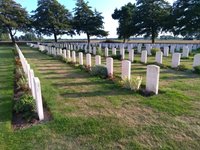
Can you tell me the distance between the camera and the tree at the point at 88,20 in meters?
42.7

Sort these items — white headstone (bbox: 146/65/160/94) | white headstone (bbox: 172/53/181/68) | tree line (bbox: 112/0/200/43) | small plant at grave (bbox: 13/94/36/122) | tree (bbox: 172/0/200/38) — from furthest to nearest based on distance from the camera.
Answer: tree line (bbox: 112/0/200/43) < tree (bbox: 172/0/200/38) < white headstone (bbox: 172/53/181/68) < white headstone (bbox: 146/65/160/94) < small plant at grave (bbox: 13/94/36/122)

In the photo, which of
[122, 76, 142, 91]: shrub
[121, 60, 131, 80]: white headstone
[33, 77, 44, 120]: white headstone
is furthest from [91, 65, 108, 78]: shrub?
[33, 77, 44, 120]: white headstone

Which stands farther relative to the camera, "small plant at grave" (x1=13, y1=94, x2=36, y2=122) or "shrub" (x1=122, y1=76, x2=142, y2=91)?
"shrub" (x1=122, y1=76, x2=142, y2=91)

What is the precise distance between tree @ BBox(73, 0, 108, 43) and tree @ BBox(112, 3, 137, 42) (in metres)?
3.87

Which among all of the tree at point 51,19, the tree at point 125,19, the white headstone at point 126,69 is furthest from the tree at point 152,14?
the white headstone at point 126,69

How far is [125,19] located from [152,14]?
413 inches

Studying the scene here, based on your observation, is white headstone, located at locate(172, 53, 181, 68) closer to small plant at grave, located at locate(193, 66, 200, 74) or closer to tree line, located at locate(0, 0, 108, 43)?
small plant at grave, located at locate(193, 66, 200, 74)

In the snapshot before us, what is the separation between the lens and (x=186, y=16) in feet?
88.3

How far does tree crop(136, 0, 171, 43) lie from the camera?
104 ft

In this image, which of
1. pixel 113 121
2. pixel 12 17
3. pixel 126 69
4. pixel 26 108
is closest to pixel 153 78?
pixel 126 69

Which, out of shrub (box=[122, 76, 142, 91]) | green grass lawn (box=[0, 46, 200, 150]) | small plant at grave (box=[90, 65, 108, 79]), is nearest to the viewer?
green grass lawn (box=[0, 46, 200, 150])

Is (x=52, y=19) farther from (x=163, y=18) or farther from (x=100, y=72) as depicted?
Result: (x=100, y=72)

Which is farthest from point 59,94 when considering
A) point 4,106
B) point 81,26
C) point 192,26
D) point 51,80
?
point 81,26

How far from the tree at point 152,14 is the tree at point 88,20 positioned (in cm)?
1178
